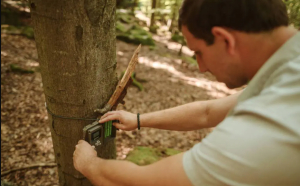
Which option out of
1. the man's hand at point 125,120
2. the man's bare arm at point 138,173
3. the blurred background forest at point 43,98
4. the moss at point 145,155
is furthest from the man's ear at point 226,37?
the moss at point 145,155

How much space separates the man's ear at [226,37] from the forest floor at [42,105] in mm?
3140

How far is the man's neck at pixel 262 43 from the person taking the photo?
3.65 ft

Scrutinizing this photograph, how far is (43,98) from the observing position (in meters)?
4.90

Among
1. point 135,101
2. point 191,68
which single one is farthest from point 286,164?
point 191,68

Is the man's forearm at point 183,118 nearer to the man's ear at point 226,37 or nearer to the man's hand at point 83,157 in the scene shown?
the man's hand at point 83,157

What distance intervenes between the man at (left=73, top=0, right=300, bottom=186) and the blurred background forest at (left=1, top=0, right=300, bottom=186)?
6.54ft

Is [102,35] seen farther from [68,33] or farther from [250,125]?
[250,125]

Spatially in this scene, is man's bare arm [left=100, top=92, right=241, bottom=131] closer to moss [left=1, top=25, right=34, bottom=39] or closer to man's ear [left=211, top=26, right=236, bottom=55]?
man's ear [left=211, top=26, right=236, bottom=55]

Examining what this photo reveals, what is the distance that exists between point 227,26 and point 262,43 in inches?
7.7

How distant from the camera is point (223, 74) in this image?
1316 mm

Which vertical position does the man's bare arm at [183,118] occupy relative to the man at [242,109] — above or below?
below

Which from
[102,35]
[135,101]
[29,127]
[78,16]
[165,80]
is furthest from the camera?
[165,80]

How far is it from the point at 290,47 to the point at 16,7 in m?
10.9

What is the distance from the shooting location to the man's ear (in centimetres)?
113
